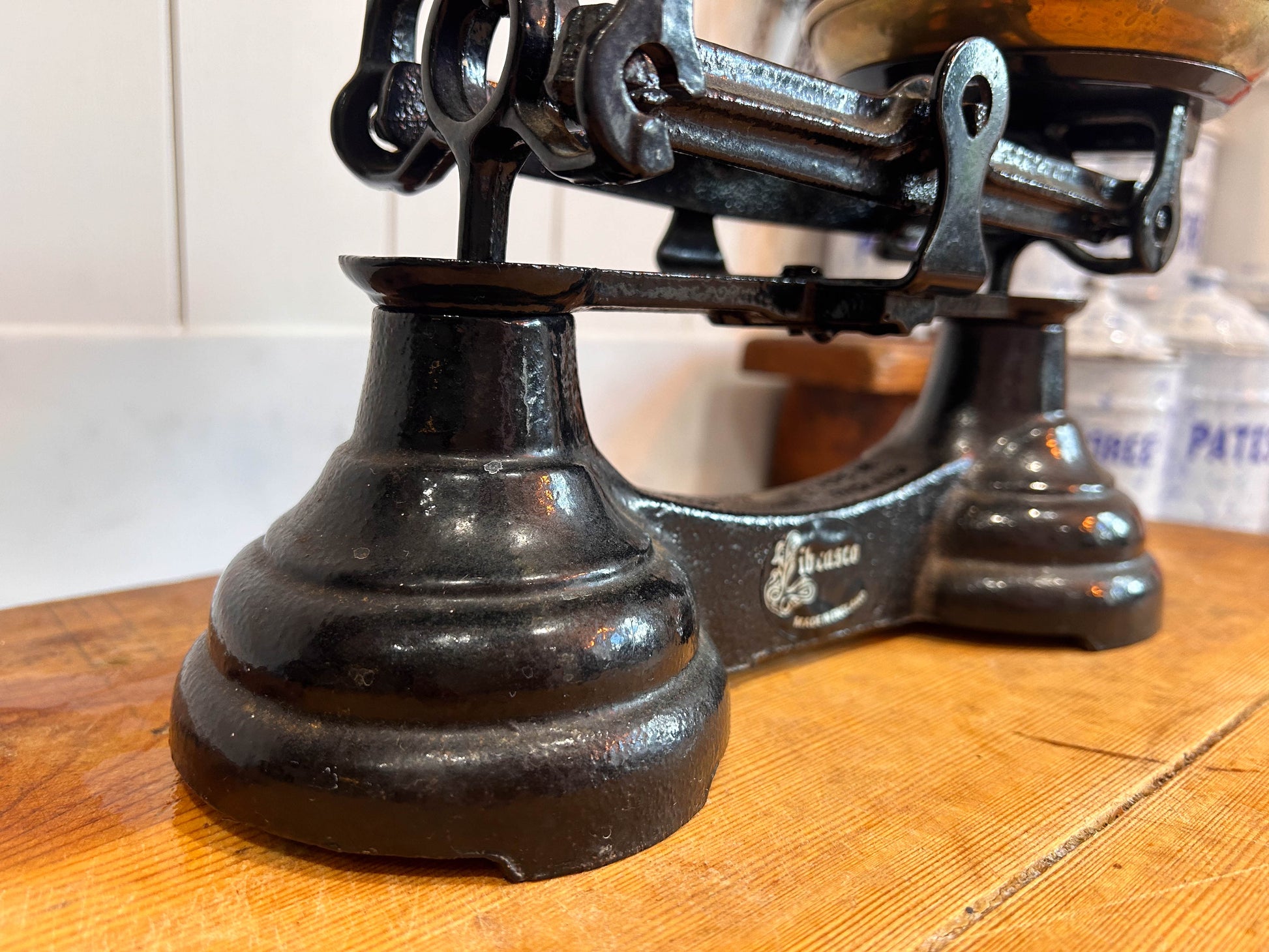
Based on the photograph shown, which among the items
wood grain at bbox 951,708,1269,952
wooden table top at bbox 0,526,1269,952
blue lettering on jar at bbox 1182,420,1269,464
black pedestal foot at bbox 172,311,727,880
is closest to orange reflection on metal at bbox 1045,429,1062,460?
wooden table top at bbox 0,526,1269,952

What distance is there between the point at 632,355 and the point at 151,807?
88 centimetres

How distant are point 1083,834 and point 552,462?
1.08 ft

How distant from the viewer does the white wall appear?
821 millimetres

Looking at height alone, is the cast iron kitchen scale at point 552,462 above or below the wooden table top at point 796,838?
above

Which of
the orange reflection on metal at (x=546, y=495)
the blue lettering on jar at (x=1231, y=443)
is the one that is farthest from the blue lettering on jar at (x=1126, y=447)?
the orange reflection on metal at (x=546, y=495)

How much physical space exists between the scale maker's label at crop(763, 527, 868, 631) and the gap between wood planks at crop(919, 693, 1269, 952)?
Answer: 6.6 inches

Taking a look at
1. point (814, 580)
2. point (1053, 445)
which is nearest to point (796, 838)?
point (814, 580)

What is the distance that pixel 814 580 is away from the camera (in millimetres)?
745

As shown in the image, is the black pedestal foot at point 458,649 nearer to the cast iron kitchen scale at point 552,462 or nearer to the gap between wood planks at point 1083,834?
the cast iron kitchen scale at point 552,462

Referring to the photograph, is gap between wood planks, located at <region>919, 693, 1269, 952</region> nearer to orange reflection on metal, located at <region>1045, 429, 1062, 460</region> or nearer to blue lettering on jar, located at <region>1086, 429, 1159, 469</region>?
orange reflection on metal, located at <region>1045, 429, 1062, 460</region>

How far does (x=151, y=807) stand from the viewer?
508mm

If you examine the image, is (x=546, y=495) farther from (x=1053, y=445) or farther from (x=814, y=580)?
(x=1053, y=445)

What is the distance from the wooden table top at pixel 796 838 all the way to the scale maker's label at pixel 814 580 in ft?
0.14

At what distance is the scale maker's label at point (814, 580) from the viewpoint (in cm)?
71
